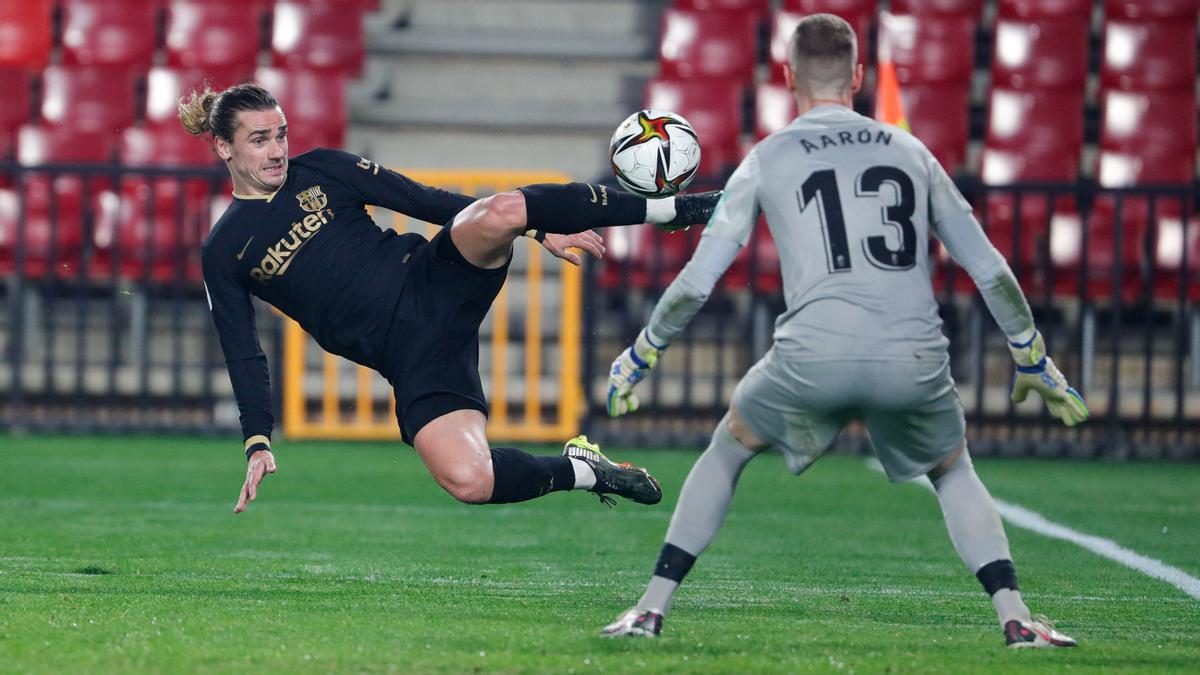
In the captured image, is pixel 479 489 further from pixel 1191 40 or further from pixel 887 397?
pixel 1191 40

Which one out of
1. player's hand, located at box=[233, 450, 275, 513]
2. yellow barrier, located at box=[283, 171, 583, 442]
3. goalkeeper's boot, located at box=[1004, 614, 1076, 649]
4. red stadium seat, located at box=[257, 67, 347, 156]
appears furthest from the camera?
red stadium seat, located at box=[257, 67, 347, 156]

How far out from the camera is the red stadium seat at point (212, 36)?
485 inches

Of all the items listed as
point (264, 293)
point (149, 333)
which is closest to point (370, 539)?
point (264, 293)

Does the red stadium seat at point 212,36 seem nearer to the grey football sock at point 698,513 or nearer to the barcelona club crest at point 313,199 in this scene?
the barcelona club crest at point 313,199

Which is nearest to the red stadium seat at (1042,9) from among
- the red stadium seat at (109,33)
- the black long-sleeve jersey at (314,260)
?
the red stadium seat at (109,33)

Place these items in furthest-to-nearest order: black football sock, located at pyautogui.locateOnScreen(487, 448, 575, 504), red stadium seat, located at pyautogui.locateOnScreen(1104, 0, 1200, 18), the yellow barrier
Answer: red stadium seat, located at pyautogui.locateOnScreen(1104, 0, 1200, 18)
the yellow barrier
black football sock, located at pyautogui.locateOnScreen(487, 448, 575, 504)

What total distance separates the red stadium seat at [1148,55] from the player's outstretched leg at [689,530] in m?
8.80

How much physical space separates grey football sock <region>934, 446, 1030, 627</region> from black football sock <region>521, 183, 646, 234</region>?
1.32m

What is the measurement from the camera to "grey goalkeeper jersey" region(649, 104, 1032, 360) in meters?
3.94

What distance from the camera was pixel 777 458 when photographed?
33.1ft

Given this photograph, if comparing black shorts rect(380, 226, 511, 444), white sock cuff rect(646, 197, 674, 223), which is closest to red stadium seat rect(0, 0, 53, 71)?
black shorts rect(380, 226, 511, 444)

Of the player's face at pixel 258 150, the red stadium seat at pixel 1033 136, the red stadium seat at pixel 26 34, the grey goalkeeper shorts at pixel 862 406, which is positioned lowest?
the grey goalkeeper shorts at pixel 862 406

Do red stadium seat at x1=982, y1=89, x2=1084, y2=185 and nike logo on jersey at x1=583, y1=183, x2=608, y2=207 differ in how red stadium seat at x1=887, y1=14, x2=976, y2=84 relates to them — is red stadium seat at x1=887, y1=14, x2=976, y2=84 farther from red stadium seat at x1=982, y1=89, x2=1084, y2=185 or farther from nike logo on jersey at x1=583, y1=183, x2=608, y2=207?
nike logo on jersey at x1=583, y1=183, x2=608, y2=207

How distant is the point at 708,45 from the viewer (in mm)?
12375
